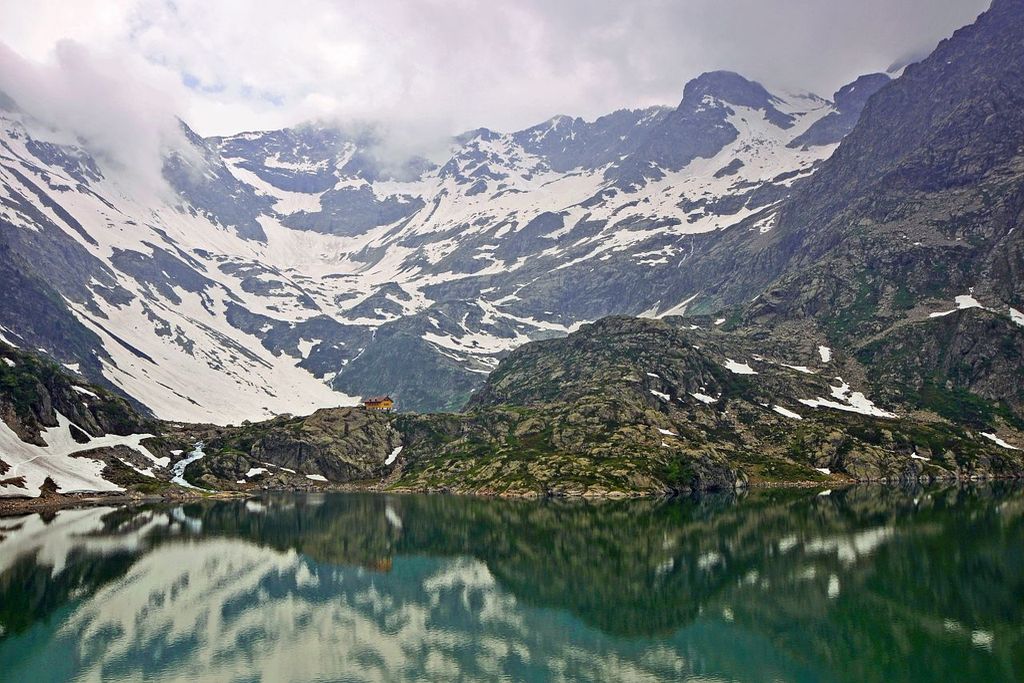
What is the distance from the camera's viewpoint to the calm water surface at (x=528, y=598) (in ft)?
157

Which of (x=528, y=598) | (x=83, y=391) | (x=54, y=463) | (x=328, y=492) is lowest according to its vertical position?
(x=528, y=598)

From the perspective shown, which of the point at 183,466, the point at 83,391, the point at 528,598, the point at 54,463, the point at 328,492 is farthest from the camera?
the point at 83,391

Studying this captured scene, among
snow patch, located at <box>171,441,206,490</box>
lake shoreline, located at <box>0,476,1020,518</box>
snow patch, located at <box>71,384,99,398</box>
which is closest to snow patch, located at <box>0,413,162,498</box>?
lake shoreline, located at <box>0,476,1020,518</box>

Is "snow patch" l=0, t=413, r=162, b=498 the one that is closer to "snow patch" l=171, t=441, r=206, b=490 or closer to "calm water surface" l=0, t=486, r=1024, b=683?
"snow patch" l=171, t=441, r=206, b=490

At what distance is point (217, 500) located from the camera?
539 ft

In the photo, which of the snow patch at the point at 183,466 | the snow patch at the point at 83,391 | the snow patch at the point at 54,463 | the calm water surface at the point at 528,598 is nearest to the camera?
the calm water surface at the point at 528,598

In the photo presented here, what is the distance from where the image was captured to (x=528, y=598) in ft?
222

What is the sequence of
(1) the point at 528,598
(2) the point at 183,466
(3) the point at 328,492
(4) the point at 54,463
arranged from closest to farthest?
(1) the point at 528,598
(4) the point at 54,463
(2) the point at 183,466
(3) the point at 328,492

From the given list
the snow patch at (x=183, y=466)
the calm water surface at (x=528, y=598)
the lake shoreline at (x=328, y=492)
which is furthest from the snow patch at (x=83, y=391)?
the calm water surface at (x=528, y=598)

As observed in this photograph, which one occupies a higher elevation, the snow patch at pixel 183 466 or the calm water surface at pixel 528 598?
the snow patch at pixel 183 466

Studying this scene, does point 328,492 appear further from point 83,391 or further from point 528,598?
point 528,598

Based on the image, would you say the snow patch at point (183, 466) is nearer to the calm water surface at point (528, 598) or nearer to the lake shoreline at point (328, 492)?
the lake shoreline at point (328, 492)

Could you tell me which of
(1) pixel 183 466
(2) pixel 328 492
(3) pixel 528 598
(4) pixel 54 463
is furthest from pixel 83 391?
(3) pixel 528 598

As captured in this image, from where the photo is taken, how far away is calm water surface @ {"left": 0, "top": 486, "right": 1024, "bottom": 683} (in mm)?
47750
